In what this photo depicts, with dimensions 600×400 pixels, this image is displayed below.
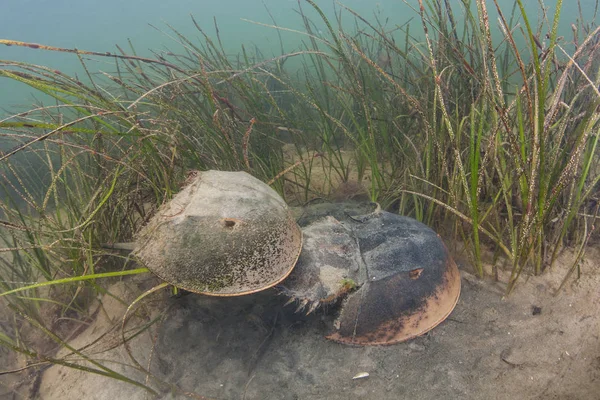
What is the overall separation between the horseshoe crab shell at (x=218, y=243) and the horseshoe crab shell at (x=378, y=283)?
0.66 ft

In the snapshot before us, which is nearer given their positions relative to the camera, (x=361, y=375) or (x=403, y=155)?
(x=361, y=375)

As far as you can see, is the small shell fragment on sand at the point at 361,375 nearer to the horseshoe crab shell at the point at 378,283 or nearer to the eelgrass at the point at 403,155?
the horseshoe crab shell at the point at 378,283

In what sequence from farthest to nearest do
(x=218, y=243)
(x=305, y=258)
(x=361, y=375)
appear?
(x=305, y=258)
(x=361, y=375)
(x=218, y=243)

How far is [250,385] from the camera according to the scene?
158 centimetres

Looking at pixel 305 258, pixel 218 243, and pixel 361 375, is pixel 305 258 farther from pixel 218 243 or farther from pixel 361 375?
pixel 361 375

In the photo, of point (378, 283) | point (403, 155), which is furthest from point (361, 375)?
point (403, 155)

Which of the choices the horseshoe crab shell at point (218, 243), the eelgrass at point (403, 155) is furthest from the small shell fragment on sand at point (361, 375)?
the eelgrass at point (403, 155)

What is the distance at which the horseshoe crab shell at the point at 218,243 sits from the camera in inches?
52.5

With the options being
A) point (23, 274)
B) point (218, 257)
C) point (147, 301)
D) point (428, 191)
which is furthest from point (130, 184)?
point (428, 191)

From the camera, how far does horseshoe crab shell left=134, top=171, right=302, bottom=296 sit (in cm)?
133

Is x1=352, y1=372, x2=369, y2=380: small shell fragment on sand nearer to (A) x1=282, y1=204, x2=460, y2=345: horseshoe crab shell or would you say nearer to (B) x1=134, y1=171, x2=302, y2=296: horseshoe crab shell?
(A) x1=282, y1=204, x2=460, y2=345: horseshoe crab shell

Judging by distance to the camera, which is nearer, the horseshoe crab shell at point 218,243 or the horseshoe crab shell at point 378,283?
the horseshoe crab shell at point 218,243

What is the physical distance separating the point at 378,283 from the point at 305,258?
0.36 meters

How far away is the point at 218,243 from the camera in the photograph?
1344mm
